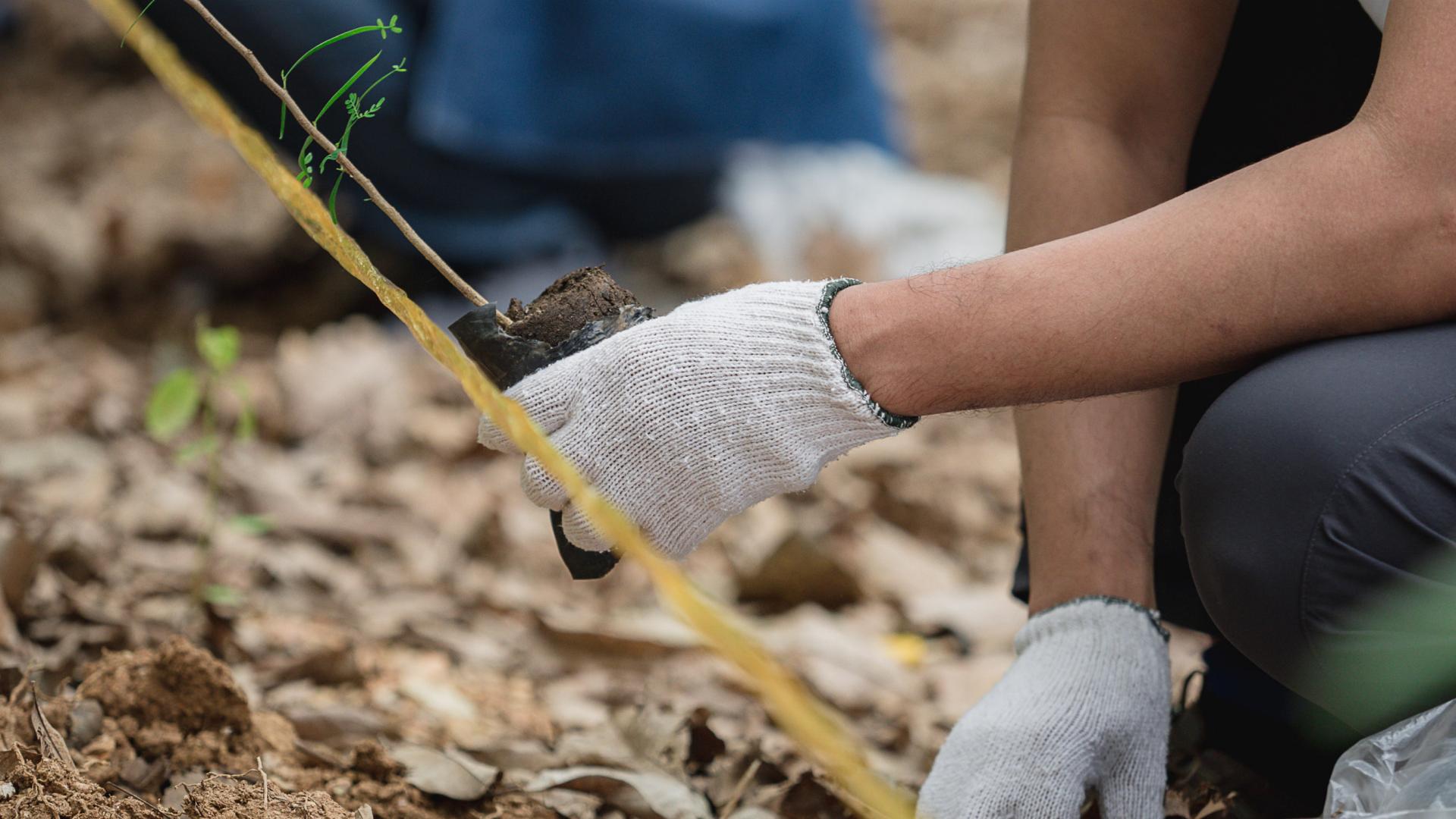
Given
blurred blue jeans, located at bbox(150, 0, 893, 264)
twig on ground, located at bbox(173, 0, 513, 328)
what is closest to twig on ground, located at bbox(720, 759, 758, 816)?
twig on ground, located at bbox(173, 0, 513, 328)

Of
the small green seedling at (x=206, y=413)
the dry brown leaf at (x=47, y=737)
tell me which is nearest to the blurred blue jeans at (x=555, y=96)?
the small green seedling at (x=206, y=413)

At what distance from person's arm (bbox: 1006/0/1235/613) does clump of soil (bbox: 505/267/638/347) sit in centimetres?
49

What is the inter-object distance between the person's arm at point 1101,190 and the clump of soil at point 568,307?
0.49 metres

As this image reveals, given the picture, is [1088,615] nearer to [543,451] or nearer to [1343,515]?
[1343,515]

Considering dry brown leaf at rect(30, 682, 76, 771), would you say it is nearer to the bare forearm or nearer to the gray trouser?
the bare forearm

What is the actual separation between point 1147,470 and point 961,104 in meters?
3.91

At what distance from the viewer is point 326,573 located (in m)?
1.78

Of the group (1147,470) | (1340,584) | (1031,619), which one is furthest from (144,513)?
(1340,584)

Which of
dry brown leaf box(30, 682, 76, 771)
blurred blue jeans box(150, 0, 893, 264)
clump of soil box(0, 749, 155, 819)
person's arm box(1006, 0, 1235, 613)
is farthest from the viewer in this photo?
blurred blue jeans box(150, 0, 893, 264)

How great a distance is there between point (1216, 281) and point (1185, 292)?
2cm

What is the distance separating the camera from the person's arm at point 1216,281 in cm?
88

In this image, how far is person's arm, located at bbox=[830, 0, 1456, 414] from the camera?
88 centimetres

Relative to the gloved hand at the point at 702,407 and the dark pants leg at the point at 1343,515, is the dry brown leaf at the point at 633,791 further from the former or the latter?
the dark pants leg at the point at 1343,515

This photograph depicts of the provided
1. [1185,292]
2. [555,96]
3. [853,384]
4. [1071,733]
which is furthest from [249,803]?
[555,96]
